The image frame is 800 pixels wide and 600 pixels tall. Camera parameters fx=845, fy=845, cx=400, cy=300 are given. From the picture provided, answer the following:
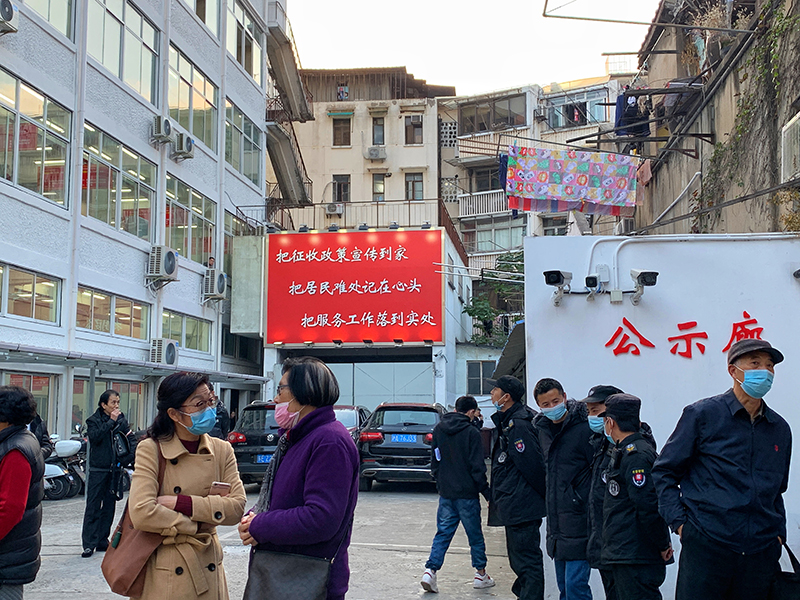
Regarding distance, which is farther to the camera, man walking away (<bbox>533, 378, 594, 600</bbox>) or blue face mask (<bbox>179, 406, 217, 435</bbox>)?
man walking away (<bbox>533, 378, 594, 600</bbox>)

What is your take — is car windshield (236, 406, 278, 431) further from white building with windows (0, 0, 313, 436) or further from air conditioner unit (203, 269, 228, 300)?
air conditioner unit (203, 269, 228, 300)

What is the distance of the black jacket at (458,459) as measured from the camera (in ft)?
24.8

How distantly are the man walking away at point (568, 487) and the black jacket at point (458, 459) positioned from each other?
1.66 metres

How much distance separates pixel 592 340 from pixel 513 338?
4076 mm

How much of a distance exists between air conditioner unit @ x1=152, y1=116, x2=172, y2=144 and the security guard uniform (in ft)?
55.9

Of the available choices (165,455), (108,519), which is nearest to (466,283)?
(108,519)

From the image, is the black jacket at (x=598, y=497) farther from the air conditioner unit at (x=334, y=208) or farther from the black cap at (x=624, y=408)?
the air conditioner unit at (x=334, y=208)

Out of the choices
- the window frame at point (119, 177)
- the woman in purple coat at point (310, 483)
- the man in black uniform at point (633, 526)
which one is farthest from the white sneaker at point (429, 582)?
the window frame at point (119, 177)

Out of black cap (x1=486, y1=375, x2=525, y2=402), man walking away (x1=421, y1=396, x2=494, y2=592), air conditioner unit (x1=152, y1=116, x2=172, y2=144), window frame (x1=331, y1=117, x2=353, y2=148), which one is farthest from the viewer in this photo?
window frame (x1=331, y1=117, x2=353, y2=148)

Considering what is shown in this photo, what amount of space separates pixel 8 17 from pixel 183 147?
703 centimetres

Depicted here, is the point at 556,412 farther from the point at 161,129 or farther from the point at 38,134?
the point at 161,129

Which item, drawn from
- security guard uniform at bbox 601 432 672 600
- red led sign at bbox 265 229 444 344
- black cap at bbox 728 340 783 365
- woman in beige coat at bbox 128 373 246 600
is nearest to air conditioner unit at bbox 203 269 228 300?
red led sign at bbox 265 229 444 344

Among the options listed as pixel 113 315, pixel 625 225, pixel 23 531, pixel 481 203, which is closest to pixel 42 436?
pixel 113 315

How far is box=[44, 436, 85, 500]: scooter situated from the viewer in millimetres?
13891
